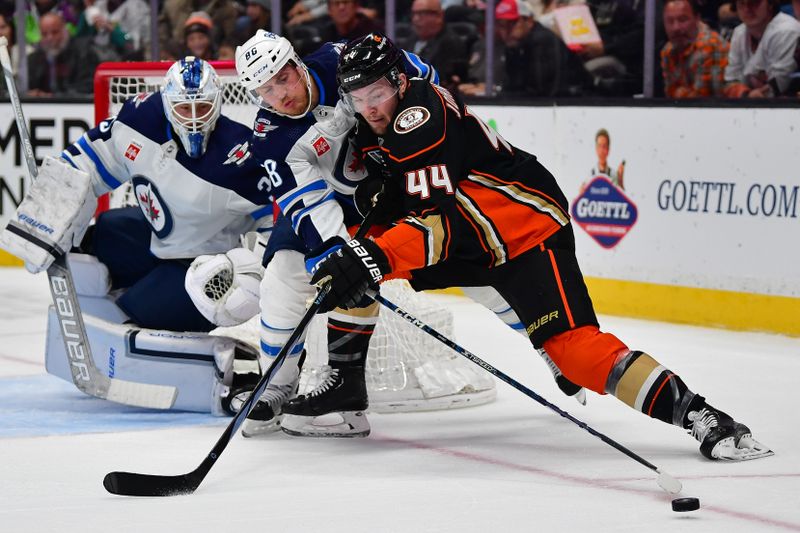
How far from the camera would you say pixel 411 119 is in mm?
2766

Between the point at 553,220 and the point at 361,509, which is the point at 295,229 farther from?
the point at 361,509

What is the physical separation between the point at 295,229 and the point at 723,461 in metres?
1.09

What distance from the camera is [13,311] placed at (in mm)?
5422

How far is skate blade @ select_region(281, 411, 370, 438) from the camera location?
125 inches

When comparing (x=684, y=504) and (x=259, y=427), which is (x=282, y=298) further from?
A: (x=684, y=504)

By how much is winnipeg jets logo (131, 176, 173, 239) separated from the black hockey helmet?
88 cm

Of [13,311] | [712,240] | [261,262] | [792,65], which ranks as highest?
[792,65]

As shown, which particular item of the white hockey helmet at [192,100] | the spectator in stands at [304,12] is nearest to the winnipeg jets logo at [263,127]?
the white hockey helmet at [192,100]

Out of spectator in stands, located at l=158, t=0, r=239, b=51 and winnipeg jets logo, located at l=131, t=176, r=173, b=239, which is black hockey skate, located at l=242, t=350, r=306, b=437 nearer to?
winnipeg jets logo, located at l=131, t=176, r=173, b=239

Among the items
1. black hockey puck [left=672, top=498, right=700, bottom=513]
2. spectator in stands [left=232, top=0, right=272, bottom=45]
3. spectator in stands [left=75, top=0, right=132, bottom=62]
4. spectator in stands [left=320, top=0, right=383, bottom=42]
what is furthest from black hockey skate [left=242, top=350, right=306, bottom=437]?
spectator in stands [left=75, top=0, right=132, bottom=62]

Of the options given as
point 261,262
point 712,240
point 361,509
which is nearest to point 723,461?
A: point 361,509

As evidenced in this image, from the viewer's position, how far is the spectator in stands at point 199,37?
676 centimetres

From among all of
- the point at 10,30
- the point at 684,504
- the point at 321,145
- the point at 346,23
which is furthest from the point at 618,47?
the point at 10,30

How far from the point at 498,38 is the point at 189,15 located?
6.05ft
